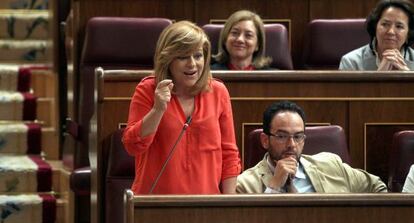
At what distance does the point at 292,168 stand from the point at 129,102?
29cm

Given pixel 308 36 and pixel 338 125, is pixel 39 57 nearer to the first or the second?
pixel 308 36

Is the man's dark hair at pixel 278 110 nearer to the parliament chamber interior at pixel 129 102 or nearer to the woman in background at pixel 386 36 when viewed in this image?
the parliament chamber interior at pixel 129 102

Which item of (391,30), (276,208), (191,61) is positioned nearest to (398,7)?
(391,30)

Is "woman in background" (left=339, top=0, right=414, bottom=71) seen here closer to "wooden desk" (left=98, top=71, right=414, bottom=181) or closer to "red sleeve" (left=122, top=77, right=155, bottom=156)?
"wooden desk" (left=98, top=71, right=414, bottom=181)

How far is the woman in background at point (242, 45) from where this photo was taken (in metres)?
1.93

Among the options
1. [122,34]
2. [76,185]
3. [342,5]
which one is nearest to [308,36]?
[342,5]

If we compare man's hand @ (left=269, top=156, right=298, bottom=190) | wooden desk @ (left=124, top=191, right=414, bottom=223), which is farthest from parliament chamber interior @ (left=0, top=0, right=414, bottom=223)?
man's hand @ (left=269, top=156, right=298, bottom=190)

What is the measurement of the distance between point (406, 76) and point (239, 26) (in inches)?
12.9

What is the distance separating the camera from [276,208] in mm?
1262

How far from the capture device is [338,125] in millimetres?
1725

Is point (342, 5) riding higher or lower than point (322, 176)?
higher

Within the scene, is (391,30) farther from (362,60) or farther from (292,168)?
(292,168)

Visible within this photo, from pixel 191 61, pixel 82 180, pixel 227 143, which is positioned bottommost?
pixel 82 180

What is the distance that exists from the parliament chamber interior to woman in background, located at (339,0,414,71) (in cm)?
16
